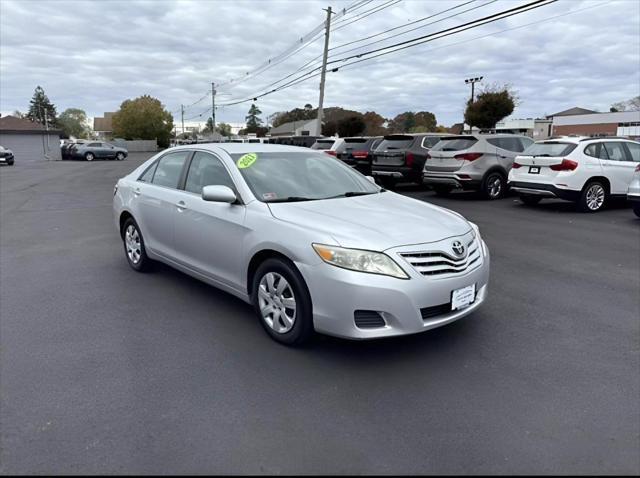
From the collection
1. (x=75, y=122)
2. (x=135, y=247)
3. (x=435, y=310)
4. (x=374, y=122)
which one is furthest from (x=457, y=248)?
(x=75, y=122)

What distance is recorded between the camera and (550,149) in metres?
10.5

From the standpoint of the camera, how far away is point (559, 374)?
3.40m

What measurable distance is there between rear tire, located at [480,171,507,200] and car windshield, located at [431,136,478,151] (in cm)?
98

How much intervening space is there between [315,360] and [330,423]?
786 millimetres

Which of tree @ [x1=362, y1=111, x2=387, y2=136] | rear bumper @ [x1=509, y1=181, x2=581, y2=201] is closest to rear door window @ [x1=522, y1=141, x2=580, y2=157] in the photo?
rear bumper @ [x1=509, y1=181, x2=581, y2=201]

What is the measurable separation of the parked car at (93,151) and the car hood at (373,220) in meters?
41.2

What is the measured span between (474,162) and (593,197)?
285 cm

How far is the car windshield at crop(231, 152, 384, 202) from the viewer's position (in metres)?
4.27

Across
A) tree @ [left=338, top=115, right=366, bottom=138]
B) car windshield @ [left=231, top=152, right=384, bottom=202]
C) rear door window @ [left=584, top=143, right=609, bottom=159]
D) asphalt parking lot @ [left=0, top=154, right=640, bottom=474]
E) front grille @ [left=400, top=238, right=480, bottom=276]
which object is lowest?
asphalt parking lot @ [left=0, top=154, right=640, bottom=474]

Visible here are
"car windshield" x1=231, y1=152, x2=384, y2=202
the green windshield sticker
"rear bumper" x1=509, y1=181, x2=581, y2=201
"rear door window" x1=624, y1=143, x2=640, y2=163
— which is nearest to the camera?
"car windshield" x1=231, y1=152, x2=384, y2=202

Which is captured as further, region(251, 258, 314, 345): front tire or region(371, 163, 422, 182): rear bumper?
region(371, 163, 422, 182): rear bumper

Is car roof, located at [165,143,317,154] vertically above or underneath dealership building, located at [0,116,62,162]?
above

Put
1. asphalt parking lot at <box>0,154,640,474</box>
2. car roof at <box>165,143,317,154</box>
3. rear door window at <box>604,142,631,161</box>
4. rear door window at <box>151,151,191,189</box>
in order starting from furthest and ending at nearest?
rear door window at <box>604,142,631,161</box> → rear door window at <box>151,151,191,189</box> → car roof at <box>165,143,317,154</box> → asphalt parking lot at <box>0,154,640,474</box>

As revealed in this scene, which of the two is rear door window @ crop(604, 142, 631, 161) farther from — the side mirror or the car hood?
the side mirror
